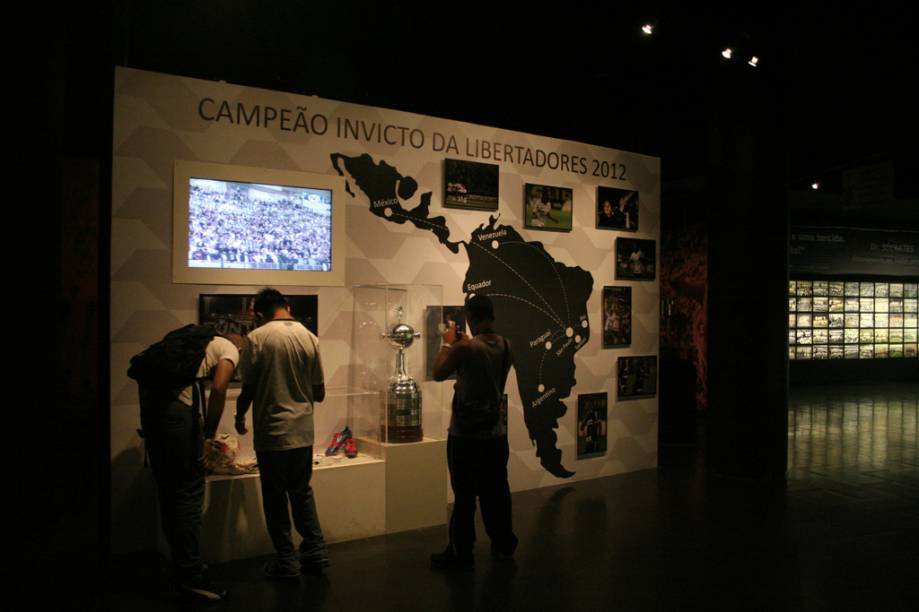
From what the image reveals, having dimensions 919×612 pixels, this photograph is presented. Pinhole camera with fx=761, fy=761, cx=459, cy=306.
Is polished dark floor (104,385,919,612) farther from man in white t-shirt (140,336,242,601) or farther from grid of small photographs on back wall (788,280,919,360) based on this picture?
grid of small photographs on back wall (788,280,919,360)

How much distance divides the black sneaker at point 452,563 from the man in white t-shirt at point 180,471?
116cm

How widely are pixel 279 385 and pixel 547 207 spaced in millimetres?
3225

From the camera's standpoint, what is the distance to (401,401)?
511 cm

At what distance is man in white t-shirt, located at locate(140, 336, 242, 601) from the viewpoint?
12.5ft

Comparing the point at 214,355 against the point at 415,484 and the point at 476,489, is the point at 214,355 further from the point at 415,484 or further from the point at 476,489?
the point at 415,484

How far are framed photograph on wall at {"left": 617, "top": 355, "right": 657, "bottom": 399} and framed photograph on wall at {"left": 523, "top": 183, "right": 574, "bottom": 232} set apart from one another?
142 cm

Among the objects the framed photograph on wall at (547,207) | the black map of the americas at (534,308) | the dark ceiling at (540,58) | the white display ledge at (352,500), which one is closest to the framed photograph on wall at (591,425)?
the black map of the americas at (534,308)

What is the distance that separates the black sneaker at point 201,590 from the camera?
3763mm

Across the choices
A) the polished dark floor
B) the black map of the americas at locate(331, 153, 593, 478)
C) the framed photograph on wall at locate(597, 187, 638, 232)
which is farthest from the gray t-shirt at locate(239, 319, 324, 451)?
the framed photograph on wall at locate(597, 187, 638, 232)

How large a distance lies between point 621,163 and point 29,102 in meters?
4.80

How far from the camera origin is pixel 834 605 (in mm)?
3771

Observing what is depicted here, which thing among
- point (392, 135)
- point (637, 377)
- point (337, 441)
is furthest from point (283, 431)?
A: point (637, 377)

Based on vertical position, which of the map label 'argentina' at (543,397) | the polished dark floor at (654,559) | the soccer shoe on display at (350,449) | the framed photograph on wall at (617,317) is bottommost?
the polished dark floor at (654,559)

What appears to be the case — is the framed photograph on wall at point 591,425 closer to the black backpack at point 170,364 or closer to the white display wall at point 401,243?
the white display wall at point 401,243
